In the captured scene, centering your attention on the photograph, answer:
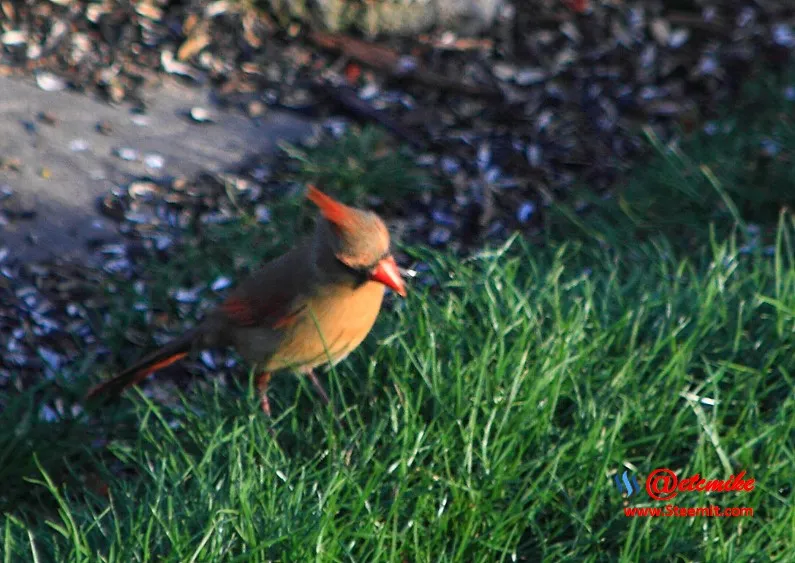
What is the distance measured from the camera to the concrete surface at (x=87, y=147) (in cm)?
366

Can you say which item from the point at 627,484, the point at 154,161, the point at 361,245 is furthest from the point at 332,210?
the point at 154,161

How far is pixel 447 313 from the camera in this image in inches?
112

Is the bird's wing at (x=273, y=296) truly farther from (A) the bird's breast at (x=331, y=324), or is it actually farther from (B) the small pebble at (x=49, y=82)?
(B) the small pebble at (x=49, y=82)

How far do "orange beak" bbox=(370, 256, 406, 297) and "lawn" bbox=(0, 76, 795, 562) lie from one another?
31 centimetres

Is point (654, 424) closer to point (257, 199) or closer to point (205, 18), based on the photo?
point (257, 199)

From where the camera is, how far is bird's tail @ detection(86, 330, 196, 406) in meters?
2.83

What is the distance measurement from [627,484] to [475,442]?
35cm

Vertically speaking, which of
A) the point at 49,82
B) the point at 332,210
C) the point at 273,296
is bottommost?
the point at 49,82

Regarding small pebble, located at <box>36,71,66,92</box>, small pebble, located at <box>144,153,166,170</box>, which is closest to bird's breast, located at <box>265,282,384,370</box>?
small pebble, located at <box>144,153,166,170</box>

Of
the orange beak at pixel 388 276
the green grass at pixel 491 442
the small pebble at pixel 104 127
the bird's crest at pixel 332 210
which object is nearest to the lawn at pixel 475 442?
the green grass at pixel 491 442

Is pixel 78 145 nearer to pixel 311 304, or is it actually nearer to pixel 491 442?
pixel 311 304

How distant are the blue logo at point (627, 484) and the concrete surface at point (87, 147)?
6.33ft

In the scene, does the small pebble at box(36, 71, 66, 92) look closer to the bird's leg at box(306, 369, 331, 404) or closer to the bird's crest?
the bird's leg at box(306, 369, 331, 404)

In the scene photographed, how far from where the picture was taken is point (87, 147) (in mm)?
4023
